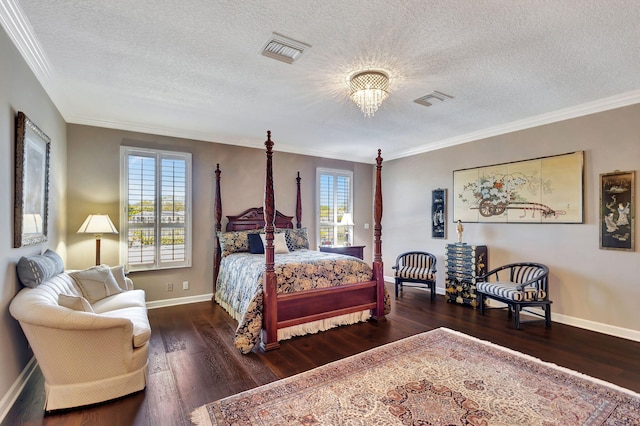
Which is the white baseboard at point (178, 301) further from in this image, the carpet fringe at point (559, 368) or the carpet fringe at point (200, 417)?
the carpet fringe at point (559, 368)

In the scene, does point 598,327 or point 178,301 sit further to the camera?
point 178,301

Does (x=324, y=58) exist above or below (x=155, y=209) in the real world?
above

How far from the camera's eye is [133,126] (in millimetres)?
4387

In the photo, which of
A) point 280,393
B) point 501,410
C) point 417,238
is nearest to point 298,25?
point 280,393

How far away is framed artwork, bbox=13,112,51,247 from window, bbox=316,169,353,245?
4.16m

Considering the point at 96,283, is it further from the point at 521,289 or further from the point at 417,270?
the point at 521,289

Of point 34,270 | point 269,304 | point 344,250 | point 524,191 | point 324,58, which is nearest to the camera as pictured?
point 34,270

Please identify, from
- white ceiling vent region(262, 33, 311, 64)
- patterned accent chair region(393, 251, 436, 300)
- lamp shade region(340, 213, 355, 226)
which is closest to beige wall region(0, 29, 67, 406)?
white ceiling vent region(262, 33, 311, 64)

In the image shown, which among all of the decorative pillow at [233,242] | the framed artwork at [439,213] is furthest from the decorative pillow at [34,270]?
the framed artwork at [439,213]

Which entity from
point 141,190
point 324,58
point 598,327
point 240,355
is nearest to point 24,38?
point 324,58

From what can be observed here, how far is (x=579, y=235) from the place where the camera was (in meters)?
3.77

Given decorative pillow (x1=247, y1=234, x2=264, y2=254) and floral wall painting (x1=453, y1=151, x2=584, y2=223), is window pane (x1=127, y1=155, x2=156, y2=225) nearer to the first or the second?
decorative pillow (x1=247, y1=234, x2=264, y2=254)

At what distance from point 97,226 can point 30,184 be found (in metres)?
1.30

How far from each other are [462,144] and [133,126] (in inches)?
207
